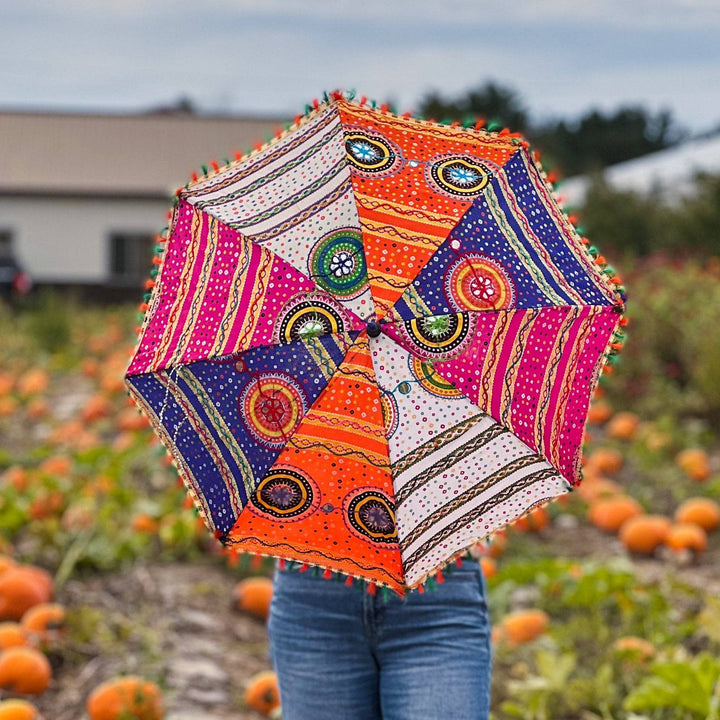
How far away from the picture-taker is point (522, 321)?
204 cm

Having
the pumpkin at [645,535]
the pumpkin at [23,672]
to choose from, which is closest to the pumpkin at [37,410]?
the pumpkin at [645,535]

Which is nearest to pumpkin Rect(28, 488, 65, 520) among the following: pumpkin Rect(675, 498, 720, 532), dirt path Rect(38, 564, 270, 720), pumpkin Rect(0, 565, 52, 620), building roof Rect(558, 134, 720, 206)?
dirt path Rect(38, 564, 270, 720)

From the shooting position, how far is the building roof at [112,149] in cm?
2566

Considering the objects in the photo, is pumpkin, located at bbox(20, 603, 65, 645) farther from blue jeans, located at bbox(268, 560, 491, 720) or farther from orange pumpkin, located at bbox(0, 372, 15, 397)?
orange pumpkin, located at bbox(0, 372, 15, 397)


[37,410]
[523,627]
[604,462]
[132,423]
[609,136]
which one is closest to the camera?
[523,627]

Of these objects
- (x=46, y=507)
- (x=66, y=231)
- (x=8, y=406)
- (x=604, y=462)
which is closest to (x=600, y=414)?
(x=604, y=462)

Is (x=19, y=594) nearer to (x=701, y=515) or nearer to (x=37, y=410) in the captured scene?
(x=701, y=515)

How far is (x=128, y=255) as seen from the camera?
1021 inches

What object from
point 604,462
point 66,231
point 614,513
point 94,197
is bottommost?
point 614,513

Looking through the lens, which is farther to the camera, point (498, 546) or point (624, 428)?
point (624, 428)

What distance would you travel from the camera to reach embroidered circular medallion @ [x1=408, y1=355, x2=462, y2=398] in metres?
1.99

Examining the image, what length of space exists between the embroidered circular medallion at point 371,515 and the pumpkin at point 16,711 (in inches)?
73.5

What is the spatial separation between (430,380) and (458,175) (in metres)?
0.43

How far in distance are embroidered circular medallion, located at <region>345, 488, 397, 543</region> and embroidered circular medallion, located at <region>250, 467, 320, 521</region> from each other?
7 centimetres
